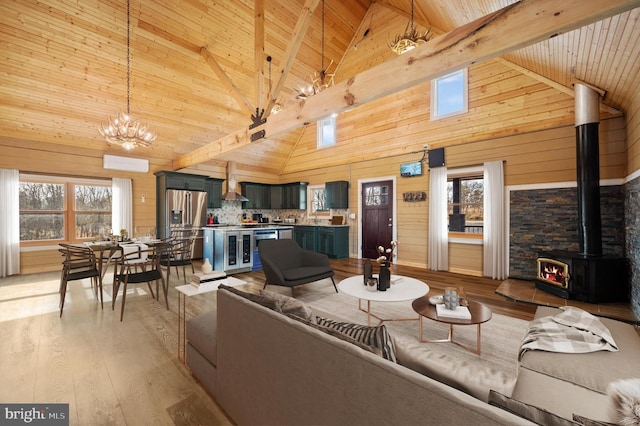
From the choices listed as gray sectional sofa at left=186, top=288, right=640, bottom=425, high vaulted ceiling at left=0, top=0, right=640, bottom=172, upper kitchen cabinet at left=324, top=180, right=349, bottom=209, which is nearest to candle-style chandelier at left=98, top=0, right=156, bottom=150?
high vaulted ceiling at left=0, top=0, right=640, bottom=172

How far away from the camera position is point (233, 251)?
17.9 ft

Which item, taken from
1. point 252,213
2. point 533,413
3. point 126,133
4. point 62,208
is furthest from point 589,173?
point 62,208

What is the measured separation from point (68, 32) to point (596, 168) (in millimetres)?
8148

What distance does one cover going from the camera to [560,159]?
439cm

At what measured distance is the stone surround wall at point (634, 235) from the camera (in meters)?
3.10

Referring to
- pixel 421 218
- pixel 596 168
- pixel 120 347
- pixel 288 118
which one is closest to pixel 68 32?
pixel 288 118

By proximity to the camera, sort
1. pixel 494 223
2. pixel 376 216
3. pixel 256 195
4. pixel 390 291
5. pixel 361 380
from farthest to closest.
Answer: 1. pixel 256 195
2. pixel 376 216
3. pixel 494 223
4. pixel 390 291
5. pixel 361 380

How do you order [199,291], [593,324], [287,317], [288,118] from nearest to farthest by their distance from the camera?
1. [287,317]
2. [593,324]
3. [199,291]
4. [288,118]

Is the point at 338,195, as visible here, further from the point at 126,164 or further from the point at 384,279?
the point at 126,164

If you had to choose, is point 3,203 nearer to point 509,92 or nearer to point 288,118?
point 288,118

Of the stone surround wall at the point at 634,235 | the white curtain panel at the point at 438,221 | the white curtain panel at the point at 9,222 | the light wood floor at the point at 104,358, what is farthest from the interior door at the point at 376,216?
the white curtain panel at the point at 9,222

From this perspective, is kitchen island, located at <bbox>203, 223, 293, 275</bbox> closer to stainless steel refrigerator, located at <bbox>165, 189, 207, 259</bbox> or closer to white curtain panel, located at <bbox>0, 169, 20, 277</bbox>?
stainless steel refrigerator, located at <bbox>165, 189, 207, 259</bbox>

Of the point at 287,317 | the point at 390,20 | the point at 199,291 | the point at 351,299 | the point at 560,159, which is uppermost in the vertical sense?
the point at 390,20

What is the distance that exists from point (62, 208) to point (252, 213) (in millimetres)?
4494
